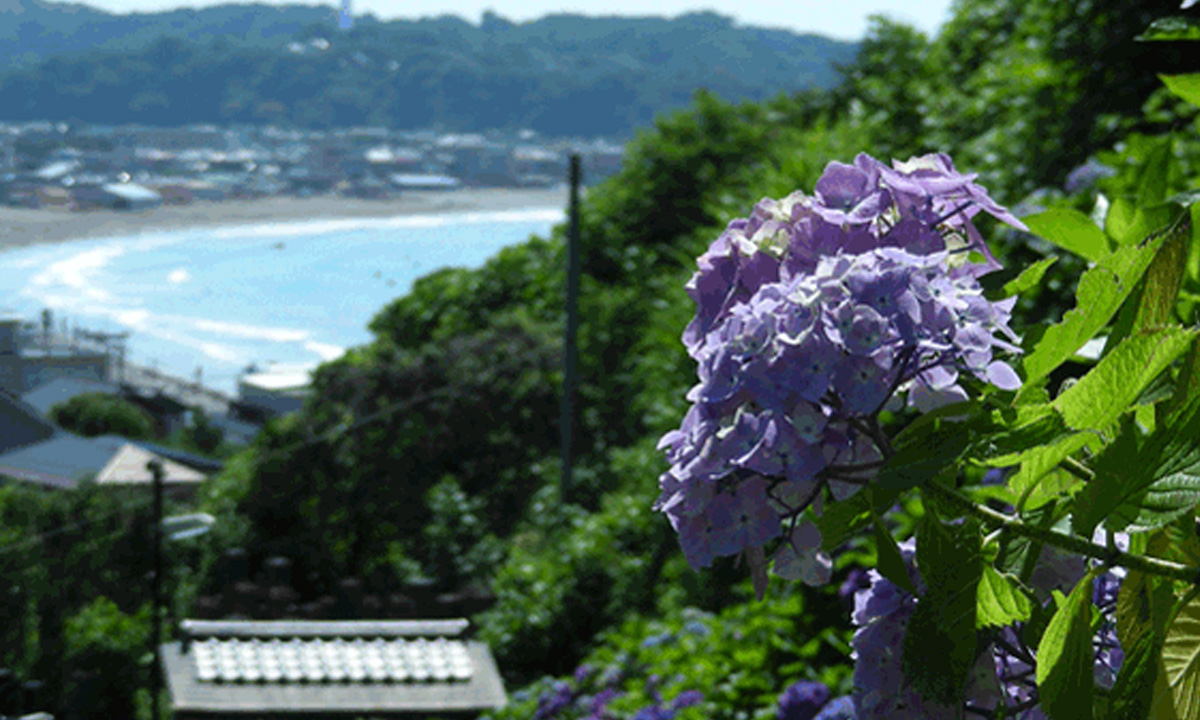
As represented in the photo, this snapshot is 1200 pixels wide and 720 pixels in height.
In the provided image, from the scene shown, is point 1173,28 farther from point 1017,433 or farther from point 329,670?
point 329,670

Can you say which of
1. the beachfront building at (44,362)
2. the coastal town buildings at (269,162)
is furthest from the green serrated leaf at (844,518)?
the coastal town buildings at (269,162)

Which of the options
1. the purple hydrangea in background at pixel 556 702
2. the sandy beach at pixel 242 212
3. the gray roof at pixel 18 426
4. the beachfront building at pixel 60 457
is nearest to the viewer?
the purple hydrangea in background at pixel 556 702

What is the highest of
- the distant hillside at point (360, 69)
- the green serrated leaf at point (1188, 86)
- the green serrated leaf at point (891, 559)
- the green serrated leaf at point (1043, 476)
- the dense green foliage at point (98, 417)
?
the distant hillside at point (360, 69)

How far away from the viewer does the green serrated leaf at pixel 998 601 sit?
639 millimetres

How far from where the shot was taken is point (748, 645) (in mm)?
3615

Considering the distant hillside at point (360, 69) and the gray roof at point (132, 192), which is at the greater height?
the distant hillside at point (360, 69)

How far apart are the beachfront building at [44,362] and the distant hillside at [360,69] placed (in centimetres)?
2277

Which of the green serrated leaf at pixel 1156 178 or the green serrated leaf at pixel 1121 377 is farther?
the green serrated leaf at pixel 1156 178

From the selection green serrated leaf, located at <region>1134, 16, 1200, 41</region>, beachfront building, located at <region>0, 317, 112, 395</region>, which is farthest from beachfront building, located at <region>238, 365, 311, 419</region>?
green serrated leaf, located at <region>1134, 16, 1200, 41</region>

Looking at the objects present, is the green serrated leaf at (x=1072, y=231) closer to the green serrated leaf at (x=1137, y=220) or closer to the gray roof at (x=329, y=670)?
the green serrated leaf at (x=1137, y=220)

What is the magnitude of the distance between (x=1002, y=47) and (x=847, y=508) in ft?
21.0

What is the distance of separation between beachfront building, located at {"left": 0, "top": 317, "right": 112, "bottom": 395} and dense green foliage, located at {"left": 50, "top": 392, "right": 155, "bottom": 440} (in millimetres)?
1313

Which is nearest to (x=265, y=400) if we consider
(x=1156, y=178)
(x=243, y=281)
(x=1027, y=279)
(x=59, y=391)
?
(x=59, y=391)

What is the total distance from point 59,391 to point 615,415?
88.0 ft
